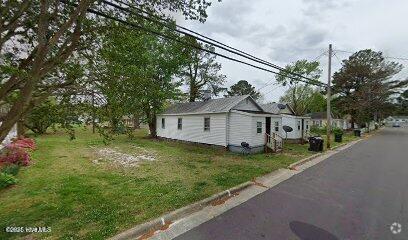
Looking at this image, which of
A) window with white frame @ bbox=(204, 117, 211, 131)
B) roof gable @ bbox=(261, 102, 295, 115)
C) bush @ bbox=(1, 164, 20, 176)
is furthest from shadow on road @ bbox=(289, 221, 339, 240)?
roof gable @ bbox=(261, 102, 295, 115)

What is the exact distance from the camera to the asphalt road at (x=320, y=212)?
222 inches

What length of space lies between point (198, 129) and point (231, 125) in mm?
4153

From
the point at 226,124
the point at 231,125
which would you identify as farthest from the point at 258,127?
the point at 226,124

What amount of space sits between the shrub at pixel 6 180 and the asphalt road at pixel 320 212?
729 cm

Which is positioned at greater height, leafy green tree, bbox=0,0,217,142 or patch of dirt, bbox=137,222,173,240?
leafy green tree, bbox=0,0,217,142

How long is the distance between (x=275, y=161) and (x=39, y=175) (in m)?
11.3

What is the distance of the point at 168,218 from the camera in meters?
6.32

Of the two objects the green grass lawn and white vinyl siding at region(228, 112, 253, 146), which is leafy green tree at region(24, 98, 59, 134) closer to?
the green grass lawn

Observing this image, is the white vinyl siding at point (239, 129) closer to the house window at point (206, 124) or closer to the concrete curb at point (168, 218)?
the house window at point (206, 124)

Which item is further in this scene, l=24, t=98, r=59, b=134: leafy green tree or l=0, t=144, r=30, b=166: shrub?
l=0, t=144, r=30, b=166: shrub

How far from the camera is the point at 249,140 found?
1777 centimetres

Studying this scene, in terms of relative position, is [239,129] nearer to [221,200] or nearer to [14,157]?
[221,200]

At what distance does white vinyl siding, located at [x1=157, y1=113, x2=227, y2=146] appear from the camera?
19.8 meters

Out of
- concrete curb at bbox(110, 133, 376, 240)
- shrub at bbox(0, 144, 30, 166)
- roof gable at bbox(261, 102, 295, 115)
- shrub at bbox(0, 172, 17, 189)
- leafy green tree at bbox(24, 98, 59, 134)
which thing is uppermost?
roof gable at bbox(261, 102, 295, 115)
